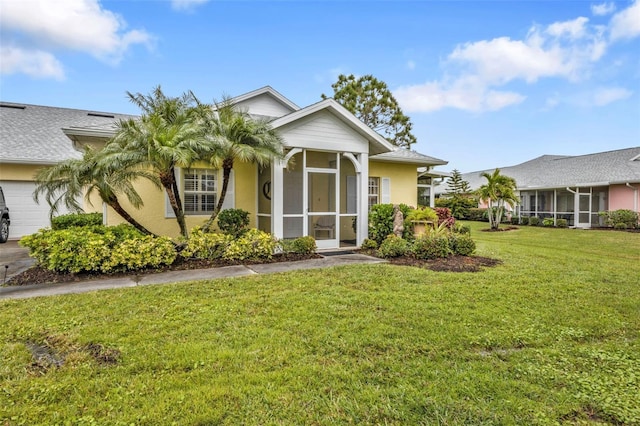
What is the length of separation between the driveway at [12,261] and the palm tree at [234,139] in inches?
162

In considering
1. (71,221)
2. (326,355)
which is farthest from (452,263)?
(71,221)

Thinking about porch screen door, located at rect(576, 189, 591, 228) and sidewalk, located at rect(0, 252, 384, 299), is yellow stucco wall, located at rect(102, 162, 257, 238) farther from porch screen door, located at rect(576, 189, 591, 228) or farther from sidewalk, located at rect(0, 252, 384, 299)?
porch screen door, located at rect(576, 189, 591, 228)

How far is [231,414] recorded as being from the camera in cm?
254

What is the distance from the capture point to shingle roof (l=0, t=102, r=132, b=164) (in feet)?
45.3

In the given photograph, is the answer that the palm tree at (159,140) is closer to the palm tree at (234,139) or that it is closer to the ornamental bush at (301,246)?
the palm tree at (234,139)

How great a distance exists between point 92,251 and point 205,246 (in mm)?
2329

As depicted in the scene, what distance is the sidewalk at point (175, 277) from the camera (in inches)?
231

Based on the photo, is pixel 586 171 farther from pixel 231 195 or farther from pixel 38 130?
pixel 38 130

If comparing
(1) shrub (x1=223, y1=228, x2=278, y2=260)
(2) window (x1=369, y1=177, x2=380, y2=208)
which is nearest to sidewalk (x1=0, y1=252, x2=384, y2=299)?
(1) shrub (x1=223, y1=228, x2=278, y2=260)

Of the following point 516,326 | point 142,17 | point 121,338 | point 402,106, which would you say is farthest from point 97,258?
point 402,106

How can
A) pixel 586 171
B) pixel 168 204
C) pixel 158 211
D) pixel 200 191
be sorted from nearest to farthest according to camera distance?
pixel 158 211, pixel 168 204, pixel 200 191, pixel 586 171

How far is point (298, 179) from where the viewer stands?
37.7 feet

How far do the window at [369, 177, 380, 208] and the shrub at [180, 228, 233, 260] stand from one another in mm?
6953

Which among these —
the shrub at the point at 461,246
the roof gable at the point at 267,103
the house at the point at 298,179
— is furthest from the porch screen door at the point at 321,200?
the roof gable at the point at 267,103
